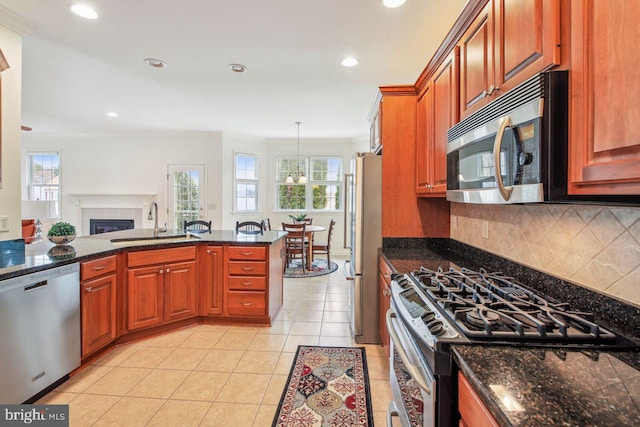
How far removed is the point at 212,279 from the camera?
3.24 metres

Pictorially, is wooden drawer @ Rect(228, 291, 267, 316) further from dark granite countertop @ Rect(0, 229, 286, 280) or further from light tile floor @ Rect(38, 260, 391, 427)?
dark granite countertop @ Rect(0, 229, 286, 280)

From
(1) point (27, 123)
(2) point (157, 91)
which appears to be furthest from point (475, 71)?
(1) point (27, 123)

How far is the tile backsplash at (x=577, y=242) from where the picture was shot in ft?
3.64

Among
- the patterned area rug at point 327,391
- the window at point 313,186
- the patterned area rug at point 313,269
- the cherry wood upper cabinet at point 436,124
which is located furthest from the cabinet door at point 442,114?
the window at point 313,186

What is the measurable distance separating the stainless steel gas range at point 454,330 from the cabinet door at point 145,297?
2390mm

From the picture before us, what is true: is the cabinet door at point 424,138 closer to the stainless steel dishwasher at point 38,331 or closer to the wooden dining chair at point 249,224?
the wooden dining chair at point 249,224

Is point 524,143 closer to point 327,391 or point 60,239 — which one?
point 327,391

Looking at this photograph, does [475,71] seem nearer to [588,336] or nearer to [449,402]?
[588,336]

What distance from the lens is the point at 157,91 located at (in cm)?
411

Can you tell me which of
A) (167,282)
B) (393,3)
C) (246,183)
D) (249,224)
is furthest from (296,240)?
(393,3)

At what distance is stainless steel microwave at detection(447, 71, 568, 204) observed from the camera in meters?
0.95

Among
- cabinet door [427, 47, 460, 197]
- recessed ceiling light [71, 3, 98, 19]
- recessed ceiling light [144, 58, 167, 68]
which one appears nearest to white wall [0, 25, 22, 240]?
recessed ceiling light [71, 3, 98, 19]

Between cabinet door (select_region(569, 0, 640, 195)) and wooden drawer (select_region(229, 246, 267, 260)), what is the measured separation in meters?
2.69

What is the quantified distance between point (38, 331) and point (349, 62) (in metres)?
3.35
